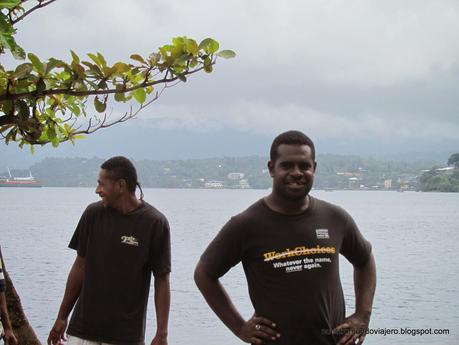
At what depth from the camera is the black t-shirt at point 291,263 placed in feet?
11.6

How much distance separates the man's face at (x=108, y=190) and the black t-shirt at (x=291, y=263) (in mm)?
1494

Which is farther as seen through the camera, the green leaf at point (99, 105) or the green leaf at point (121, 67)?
the green leaf at point (99, 105)

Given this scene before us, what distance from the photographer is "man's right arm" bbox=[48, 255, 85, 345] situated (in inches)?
204

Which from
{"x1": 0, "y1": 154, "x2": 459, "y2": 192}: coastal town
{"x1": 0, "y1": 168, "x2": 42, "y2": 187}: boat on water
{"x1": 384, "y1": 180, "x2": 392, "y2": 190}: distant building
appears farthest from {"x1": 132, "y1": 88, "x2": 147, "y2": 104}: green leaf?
{"x1": 0, "y1": 168, "x2": 42, "y2": 187}: boat on water

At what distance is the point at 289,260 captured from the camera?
353cm

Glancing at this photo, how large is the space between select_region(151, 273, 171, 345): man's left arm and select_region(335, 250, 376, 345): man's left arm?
4.84 feet

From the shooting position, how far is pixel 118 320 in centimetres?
490

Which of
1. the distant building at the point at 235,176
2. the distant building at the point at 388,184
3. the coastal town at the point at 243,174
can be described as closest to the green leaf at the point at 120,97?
the coastal town at the point at 243,174

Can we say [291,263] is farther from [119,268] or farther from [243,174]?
[243,174]

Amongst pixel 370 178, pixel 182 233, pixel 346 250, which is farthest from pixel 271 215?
pixel 370 178

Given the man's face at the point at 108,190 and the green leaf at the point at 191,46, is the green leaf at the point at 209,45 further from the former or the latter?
the man's face at the point at 108,190

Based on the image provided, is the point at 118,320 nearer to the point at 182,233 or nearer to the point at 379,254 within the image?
the point at 379,254

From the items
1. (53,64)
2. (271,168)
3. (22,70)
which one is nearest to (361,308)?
(271,168)

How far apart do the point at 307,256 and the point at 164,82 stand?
1.41 meters
